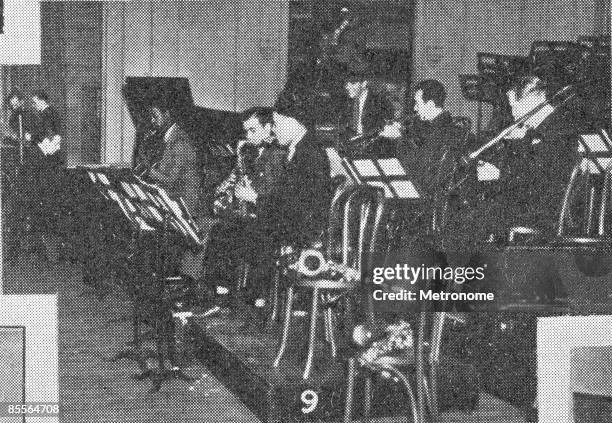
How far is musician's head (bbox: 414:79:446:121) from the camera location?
2211mm

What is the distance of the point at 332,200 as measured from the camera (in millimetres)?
2133

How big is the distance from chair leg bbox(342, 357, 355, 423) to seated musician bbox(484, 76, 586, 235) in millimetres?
430

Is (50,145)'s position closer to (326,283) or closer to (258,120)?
(258,120)

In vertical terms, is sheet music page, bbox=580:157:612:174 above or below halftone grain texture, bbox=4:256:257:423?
above

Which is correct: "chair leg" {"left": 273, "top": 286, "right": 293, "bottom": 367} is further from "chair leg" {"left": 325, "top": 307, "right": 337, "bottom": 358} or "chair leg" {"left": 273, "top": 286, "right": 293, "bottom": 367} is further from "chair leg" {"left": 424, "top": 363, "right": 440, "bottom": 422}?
"chair leg" {"left": 424, "top": 363, "right": 440, "bottom": 422}

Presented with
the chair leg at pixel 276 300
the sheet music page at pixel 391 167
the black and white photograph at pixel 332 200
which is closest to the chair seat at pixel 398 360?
the black and white photograph at pixel 332 200

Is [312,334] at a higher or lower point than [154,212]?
lower

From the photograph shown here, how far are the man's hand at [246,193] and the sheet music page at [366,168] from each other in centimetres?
43

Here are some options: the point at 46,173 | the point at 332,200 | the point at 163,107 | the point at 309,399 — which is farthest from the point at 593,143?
the point at 46,173

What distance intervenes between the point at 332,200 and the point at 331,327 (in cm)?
30

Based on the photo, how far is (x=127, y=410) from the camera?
2.17 meters

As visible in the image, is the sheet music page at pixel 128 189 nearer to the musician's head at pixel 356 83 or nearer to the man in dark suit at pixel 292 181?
the man in dark suit at pixel 292 181

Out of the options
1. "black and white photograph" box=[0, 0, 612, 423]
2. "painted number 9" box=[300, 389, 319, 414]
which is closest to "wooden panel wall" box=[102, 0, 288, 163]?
"black and white photograph" box=[0, 0, 612, 423]

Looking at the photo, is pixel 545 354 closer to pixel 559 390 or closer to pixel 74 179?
pixel 559 390
